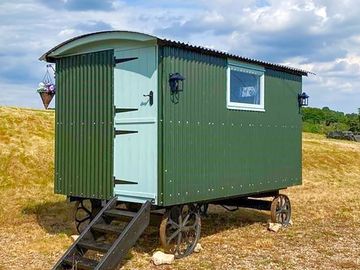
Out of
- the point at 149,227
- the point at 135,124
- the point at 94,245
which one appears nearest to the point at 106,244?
the point at 94,245

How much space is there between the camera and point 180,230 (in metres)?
8.74

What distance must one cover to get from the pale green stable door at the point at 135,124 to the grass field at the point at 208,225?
1.32 m

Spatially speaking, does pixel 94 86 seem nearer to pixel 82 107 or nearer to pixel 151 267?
pixel 82 107

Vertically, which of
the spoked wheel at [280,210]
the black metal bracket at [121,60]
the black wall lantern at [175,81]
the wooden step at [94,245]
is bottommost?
the spoked wheel at [280,210]

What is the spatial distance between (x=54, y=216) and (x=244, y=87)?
5886 mm

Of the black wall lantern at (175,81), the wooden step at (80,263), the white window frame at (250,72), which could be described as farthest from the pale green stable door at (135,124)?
the white window frame at (250,72)

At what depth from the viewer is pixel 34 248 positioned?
923 centimetres

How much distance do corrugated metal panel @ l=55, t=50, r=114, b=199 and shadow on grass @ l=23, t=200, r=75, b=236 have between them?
58.3 inches

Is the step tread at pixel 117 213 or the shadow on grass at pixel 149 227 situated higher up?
the step tread at pixel 117 213

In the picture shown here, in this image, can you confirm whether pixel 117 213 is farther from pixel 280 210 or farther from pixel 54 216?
pixel 280 210

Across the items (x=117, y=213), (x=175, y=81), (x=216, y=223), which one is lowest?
(x=216, y=223)

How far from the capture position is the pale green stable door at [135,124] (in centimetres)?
832

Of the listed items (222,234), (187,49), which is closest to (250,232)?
(222,234)

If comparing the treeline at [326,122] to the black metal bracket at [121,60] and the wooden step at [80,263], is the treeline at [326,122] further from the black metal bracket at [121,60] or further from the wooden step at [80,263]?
the wooden step at [80,263]
